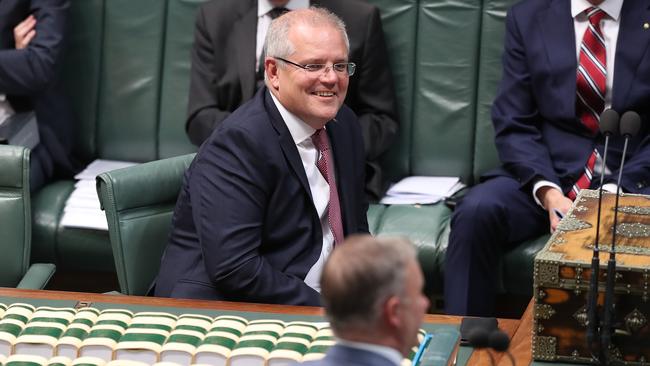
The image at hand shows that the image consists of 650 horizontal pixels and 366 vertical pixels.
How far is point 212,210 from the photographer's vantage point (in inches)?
113

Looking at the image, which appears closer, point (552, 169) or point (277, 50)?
point (277, 50)

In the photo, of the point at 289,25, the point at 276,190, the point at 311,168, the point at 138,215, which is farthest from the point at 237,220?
the point at 289,25

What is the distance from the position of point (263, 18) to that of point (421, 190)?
33.8 inches

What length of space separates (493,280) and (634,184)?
0.55 metres

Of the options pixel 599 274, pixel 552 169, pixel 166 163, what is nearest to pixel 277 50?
pixel 166 163

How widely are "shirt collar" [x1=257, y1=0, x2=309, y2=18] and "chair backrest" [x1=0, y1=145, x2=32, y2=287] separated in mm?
1404

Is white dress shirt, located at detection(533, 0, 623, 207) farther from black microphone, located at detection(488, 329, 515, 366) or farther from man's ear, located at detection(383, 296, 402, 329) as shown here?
man's ear, located at detection(383, 296, 402, 329)

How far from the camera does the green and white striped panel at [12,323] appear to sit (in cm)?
214

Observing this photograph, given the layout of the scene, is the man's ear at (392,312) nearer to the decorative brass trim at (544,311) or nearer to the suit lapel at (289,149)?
the decorative brass trim at (544,311)

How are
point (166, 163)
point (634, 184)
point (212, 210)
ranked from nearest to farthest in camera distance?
point (212, 210) < point (166, 163) < point (634, 184)

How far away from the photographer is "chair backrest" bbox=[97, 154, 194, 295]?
3.07m

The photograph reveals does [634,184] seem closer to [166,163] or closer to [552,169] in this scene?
[552,169]

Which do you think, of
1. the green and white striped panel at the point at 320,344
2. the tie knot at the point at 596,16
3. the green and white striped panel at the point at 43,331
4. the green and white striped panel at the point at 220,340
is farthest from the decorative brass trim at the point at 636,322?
the tie knot at the point at 596,16

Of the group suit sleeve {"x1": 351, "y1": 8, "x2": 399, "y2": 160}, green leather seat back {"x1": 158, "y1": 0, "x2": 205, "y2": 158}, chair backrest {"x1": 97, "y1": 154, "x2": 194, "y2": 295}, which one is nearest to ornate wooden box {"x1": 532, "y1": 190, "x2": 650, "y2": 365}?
chair backrest {"x1": 97, "y1": 154, "x2": 194, "y2": 295}
